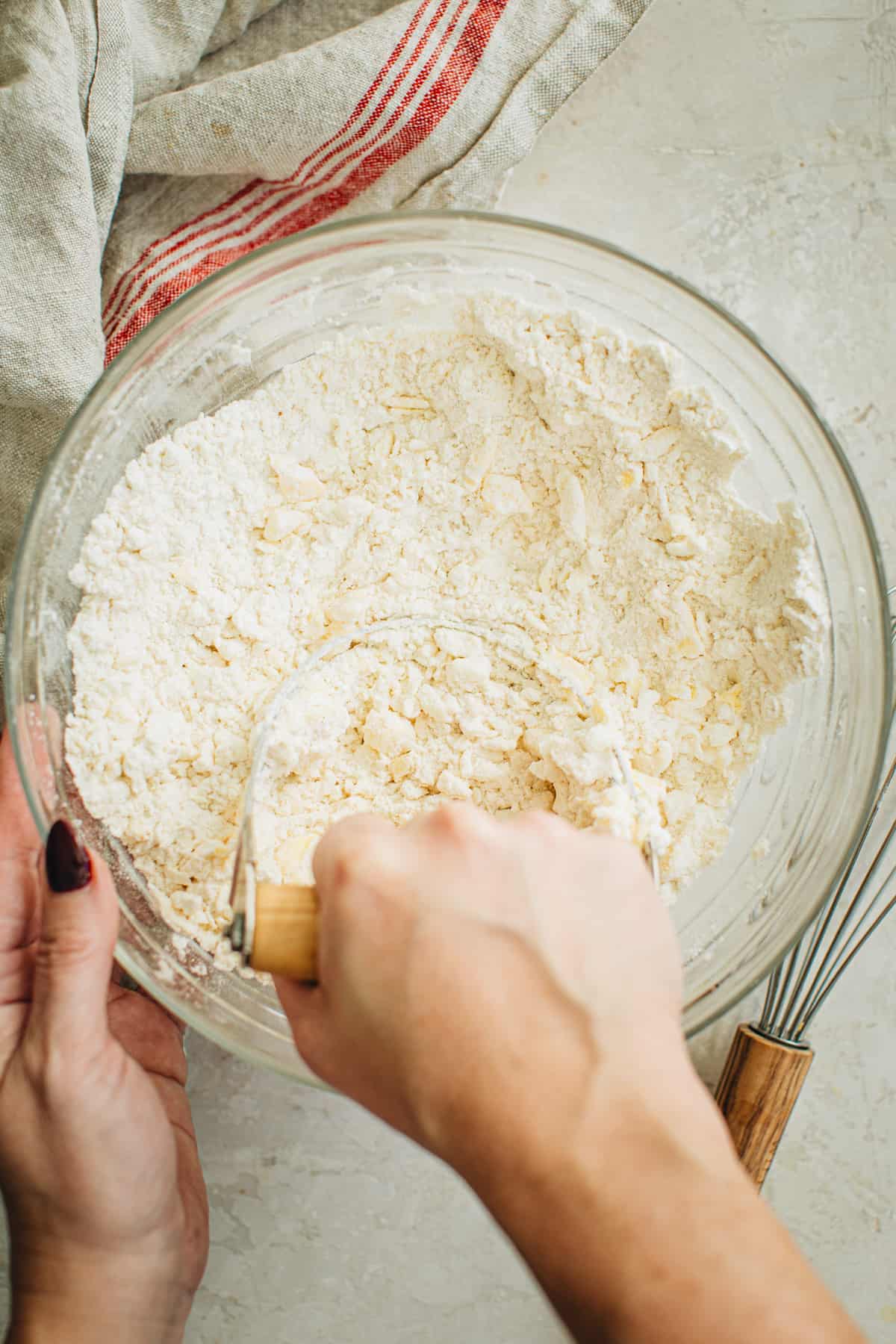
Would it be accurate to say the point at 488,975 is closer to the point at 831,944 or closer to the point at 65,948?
the point at 65,948

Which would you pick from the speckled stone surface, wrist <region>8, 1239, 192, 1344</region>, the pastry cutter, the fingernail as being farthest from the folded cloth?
wrist <region>8, 1239, 192, 1344</region>

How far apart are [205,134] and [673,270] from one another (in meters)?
0.49

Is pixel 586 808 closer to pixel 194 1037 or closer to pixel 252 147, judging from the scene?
pixel 194 1037

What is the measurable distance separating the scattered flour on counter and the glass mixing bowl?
0.04 meters

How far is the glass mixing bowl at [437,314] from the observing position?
804mm

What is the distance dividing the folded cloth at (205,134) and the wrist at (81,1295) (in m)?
0.58

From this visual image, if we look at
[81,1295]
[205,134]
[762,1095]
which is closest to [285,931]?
[81,1295]

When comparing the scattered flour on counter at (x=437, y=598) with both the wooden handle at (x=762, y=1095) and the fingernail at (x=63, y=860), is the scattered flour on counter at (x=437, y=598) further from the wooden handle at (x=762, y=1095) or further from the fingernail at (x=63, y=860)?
the wooden handle at (x=762, y=1095)

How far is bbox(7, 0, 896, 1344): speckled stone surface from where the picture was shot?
39.2 inches

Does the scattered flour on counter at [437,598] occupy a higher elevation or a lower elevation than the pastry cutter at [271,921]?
higher

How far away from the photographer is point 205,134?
3.02 feet

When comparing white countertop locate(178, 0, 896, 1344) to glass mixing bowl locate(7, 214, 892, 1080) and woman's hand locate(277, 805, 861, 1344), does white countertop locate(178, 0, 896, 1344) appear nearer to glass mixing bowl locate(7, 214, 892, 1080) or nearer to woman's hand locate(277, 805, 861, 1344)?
glass mixing bowl locate(7, 214, 892, 1080)

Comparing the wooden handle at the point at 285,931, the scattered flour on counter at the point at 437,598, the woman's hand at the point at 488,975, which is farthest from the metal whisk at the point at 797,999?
the wooden handle at the point at 285,931

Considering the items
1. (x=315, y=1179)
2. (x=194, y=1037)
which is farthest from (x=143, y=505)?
(x=315, y=1179)
